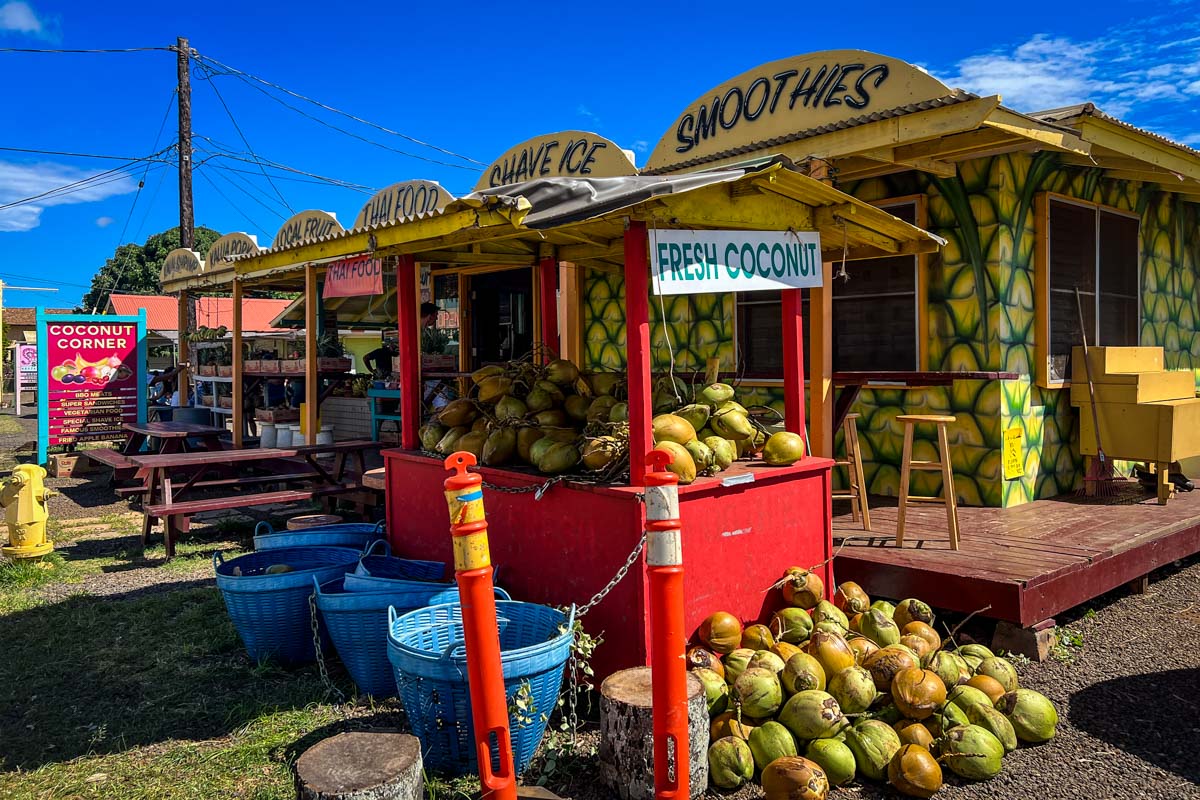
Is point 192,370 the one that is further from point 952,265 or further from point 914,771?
point 914,771

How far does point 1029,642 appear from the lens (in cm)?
466

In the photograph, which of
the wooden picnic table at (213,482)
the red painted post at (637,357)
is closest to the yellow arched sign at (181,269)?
the wooden picnic table at (213,482)

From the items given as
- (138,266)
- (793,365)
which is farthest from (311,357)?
(138,266)

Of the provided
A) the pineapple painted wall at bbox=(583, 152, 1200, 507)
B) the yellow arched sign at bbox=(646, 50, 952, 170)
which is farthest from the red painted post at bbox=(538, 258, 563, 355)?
the yellow arched sign at bbox=(646, 50, 952, 170)

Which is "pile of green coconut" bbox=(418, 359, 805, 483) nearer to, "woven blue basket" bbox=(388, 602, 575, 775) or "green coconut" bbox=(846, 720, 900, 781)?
"woven blue basket" bbox=(388, 602, 575, 775)

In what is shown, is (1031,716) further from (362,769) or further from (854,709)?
(362,769)

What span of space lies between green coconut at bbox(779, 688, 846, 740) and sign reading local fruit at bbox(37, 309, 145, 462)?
1179cm

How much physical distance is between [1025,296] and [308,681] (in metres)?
6.03

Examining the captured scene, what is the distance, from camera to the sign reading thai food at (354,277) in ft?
29.2

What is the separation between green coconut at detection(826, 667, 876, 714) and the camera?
3678mm

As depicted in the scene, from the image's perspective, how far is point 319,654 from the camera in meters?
4.33

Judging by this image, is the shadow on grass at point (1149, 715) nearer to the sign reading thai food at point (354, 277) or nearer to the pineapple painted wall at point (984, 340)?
the pineapple painted wall at point (984, 340)

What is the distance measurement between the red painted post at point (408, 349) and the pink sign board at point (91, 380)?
8.85 metres

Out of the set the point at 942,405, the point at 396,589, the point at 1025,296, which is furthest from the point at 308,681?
the point at 1025,296
